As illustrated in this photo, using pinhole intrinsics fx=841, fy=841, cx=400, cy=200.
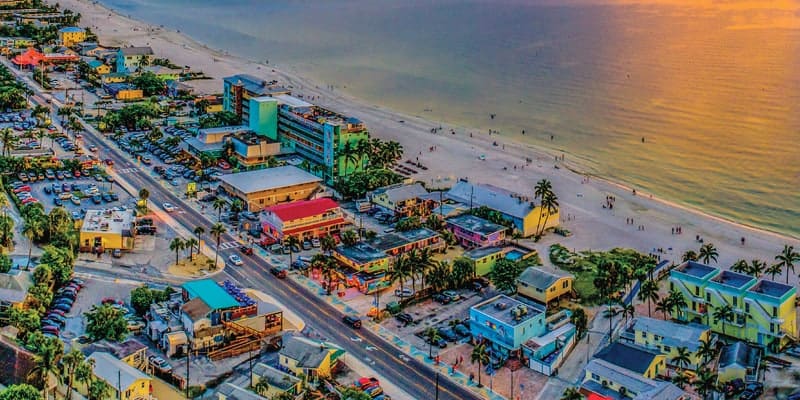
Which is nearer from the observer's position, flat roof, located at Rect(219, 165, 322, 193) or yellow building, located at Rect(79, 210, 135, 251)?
yellow building, located at Rect(79, 210, 135, 251)

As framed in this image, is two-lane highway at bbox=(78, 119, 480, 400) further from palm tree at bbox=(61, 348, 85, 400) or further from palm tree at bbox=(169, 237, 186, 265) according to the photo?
palm tree at bbox=(61, 348, 85, 400)

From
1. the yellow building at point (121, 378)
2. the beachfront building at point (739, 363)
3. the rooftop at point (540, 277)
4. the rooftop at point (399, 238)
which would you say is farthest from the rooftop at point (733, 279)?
the yellow building at point (121, 378)

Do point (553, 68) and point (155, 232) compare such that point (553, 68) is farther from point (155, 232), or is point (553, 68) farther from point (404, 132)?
point (155, 232)

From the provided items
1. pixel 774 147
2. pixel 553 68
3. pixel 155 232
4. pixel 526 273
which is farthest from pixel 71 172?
pixel 553 68

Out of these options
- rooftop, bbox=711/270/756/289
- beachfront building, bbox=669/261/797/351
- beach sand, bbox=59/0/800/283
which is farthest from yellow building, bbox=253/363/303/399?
beach sand, bbox=59/0/800/283

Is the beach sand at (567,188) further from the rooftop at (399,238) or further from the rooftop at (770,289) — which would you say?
the rooftop at (770,289)

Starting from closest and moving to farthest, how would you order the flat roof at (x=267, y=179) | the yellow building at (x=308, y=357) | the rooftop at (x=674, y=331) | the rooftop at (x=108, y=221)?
the yellow building at (x=308, y=357)
the rooftop at (x=674, y=331)
the rooftop at (x=108, y=221)
the flat roof at (x=267, y=179)
